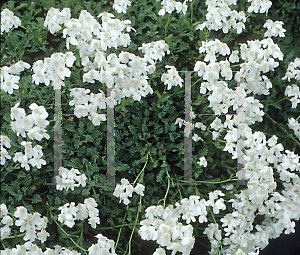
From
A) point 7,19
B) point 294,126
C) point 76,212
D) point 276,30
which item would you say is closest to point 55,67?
point 7,19

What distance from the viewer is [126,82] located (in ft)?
6.71

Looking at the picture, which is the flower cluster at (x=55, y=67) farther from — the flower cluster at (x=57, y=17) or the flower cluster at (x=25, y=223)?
the flower cluster at (x=25, y=223)

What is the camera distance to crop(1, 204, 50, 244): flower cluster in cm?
200

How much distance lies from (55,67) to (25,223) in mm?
994

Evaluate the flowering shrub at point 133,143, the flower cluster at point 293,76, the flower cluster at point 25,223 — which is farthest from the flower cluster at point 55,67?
the flower cluster at point 293,76

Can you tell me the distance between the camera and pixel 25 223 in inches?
81.6

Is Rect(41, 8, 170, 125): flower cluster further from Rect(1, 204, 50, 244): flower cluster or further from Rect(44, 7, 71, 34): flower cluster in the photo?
Rect(1, 204, 50, 244): flower cluster

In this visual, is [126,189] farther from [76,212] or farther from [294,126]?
[294,126]

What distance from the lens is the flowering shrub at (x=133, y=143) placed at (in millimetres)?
2045

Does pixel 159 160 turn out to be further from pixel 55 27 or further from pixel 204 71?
pixel 55 27

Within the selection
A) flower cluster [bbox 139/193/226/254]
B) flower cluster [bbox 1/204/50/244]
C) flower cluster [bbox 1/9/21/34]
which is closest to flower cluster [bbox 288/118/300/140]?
flower cluster [bbox 139/193/226/254]

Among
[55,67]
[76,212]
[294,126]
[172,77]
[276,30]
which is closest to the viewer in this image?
[55,67]

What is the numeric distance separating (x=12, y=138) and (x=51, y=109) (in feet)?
1.16

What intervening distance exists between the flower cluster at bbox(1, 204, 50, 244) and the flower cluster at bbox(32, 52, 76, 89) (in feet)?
2.71
